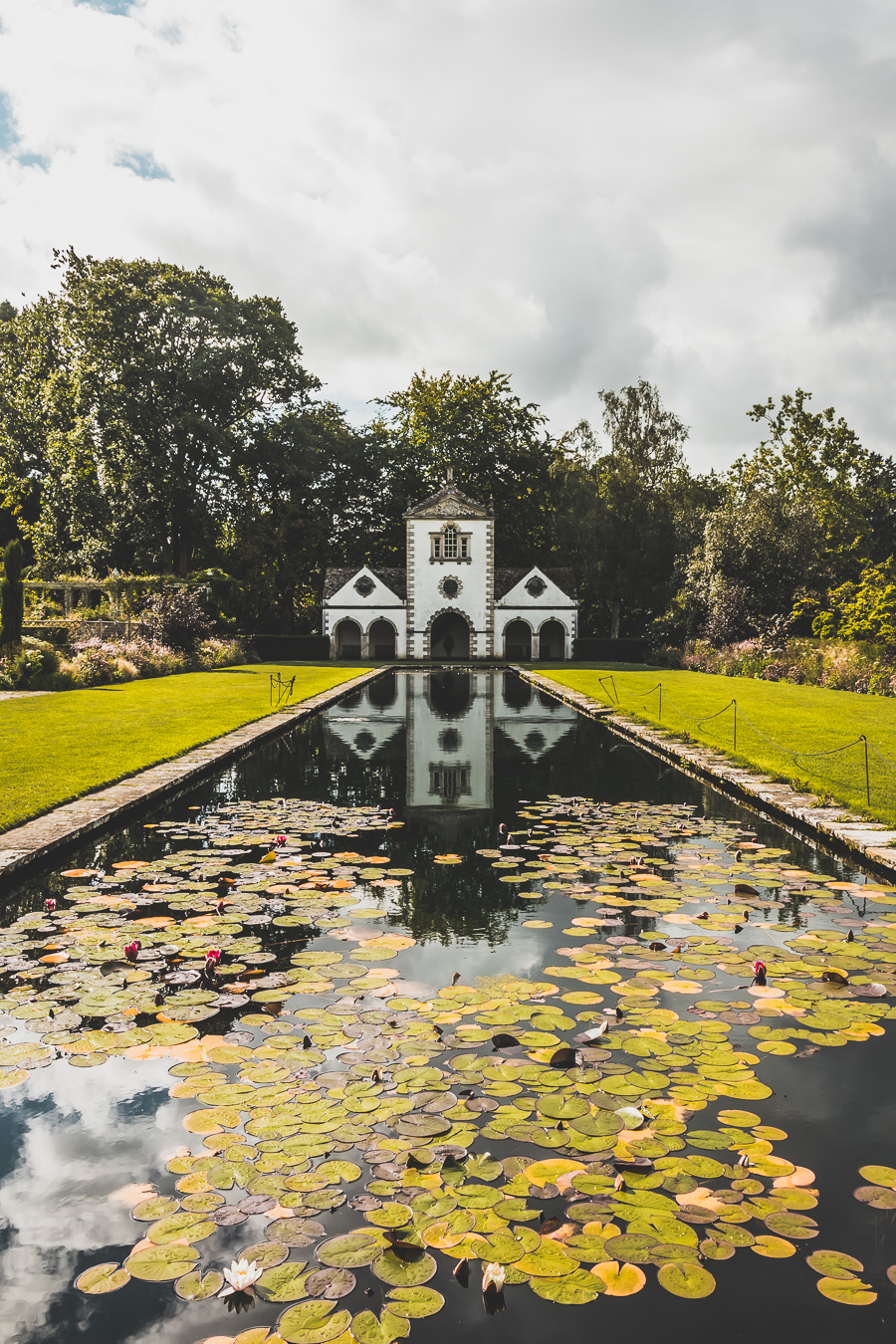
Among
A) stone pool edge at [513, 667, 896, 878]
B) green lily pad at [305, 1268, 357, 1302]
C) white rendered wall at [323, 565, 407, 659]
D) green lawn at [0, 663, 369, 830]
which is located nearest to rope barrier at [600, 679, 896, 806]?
stone pool edge at [513, 667, 896, 878]

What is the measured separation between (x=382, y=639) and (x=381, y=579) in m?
3.77

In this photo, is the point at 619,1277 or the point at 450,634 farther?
the point at 450,634

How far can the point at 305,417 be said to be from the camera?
4800 cm

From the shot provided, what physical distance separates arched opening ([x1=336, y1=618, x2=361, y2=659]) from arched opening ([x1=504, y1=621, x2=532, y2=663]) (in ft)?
26.6

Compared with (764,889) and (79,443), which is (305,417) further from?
(764,889)

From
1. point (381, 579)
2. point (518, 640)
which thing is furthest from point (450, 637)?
point (381, 579)

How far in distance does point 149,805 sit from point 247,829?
63.8 inches

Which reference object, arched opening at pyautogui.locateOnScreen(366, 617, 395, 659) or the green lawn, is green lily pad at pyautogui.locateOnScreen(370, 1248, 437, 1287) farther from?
arched opening at pyautogui.locateOnScreen(366, 617, 395, 659)

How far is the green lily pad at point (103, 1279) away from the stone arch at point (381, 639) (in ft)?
150

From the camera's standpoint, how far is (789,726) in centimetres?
1564

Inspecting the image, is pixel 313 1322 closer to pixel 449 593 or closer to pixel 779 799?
pixel 779 799

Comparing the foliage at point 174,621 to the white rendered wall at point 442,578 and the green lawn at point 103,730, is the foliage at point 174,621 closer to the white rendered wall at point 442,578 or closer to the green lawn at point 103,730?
the green lawn at point 103,730

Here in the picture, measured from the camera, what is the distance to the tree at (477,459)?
52.9 meters

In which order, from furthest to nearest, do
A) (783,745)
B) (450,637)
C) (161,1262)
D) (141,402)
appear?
1. (450,637)
2. (141,402)
3. (783,745)
4. (161,1262)
